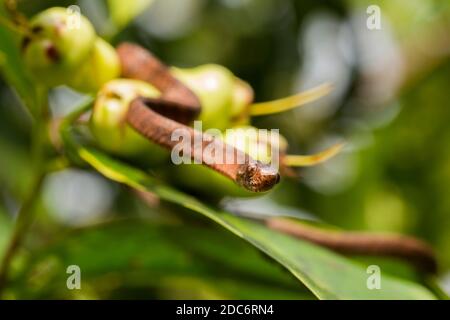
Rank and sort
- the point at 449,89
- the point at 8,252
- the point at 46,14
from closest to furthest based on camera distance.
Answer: the point at 46,14 < the point at 8,252 < the point at 449,89

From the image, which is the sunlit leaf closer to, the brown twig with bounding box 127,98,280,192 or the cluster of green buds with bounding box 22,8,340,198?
the cluster of green buds with bounding box 22,8,340,198

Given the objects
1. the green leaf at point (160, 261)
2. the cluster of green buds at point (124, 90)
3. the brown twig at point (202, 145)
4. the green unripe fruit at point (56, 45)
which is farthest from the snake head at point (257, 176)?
the green leaf at point (160, 261)

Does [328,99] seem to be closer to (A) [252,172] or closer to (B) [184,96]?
(B) [184,96]

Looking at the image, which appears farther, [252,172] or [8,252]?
[8,252]

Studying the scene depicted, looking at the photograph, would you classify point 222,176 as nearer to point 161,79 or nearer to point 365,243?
point 161,79
